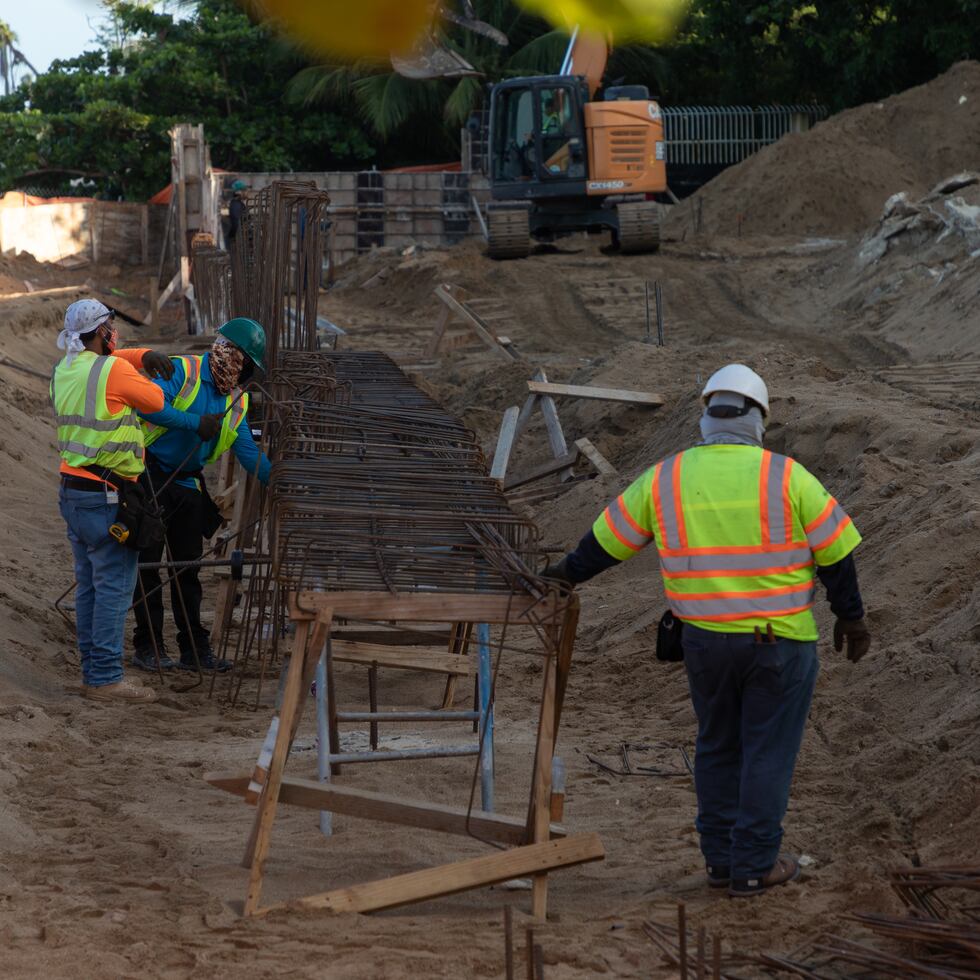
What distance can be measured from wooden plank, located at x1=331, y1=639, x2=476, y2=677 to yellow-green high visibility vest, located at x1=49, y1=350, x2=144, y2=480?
5.22ft

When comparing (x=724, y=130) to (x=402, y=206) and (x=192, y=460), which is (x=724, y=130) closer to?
(x=402, y=206)

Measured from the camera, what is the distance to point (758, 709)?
180 inches

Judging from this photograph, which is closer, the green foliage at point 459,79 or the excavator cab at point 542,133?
the excavator cab at point 542,133

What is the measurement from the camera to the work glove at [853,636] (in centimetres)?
461

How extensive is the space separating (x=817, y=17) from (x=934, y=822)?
27.1 m

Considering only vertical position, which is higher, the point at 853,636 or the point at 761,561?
the point at 761,561

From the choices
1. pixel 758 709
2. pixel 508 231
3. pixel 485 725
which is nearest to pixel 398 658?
pixel 485 725

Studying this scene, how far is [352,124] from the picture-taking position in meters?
34.2

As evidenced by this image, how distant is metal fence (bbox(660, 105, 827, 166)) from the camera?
31875 mm

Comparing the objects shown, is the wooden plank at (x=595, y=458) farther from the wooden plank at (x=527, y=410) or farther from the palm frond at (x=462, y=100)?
the palm frond at (x=462, y=100)

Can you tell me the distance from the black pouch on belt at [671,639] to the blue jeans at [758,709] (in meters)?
0.06

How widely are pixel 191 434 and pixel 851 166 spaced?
64.8 ft

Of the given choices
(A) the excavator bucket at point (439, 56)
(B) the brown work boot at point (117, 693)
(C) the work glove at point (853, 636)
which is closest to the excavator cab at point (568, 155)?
(A) the excavator bucket at point (439, 56)

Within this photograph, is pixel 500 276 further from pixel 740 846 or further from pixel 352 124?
pixel 740 846
